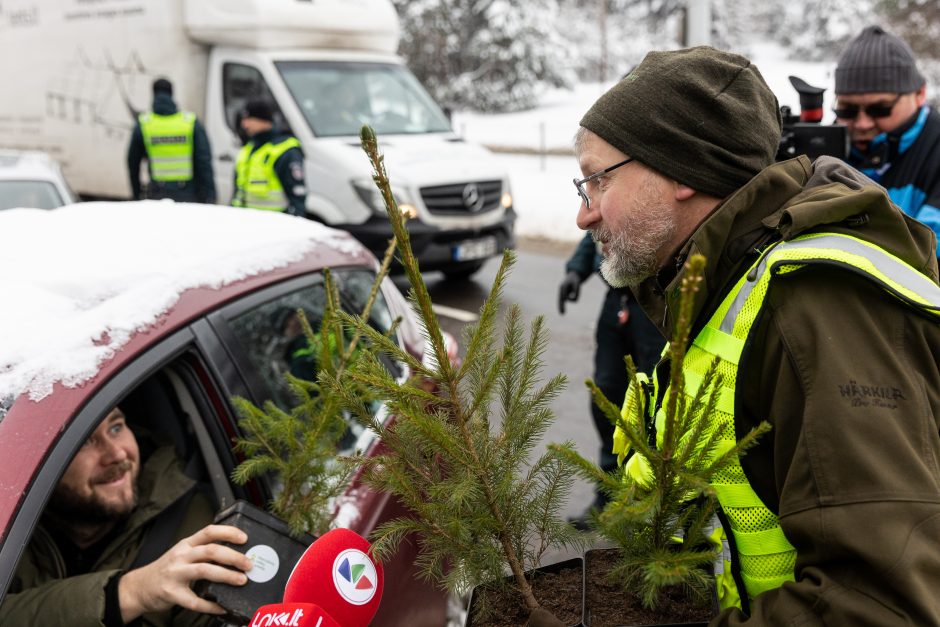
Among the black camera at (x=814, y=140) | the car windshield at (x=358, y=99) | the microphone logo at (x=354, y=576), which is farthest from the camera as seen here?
the car windshield at (x=358, y=99)

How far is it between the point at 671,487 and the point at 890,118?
2.86 m

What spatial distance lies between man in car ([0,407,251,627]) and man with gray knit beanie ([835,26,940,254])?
9.48 feet

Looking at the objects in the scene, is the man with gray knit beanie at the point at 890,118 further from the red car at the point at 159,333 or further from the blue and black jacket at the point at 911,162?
the red car at the point at 159,333

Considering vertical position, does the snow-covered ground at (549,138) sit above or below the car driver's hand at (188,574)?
below

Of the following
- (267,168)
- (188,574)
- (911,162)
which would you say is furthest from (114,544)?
(267,168)

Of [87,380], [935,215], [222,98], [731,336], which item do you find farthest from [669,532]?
[222,98]

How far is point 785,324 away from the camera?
1258 mm

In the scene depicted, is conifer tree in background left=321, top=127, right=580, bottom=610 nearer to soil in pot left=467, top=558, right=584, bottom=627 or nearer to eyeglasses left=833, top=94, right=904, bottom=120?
soil in pot left=467, top=558, right=584, bottom=627

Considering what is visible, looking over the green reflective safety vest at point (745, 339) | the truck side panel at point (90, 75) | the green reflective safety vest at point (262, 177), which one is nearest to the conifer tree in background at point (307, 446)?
the green reflective safety vest at point (745, 339)

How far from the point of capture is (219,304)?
2.18 metres

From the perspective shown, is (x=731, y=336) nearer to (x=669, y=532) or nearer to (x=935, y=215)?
(x=669, y=532)

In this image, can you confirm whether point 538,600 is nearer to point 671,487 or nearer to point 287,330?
point 671,487

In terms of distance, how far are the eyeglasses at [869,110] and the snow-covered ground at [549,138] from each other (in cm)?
19

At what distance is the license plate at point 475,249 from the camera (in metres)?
7.94
